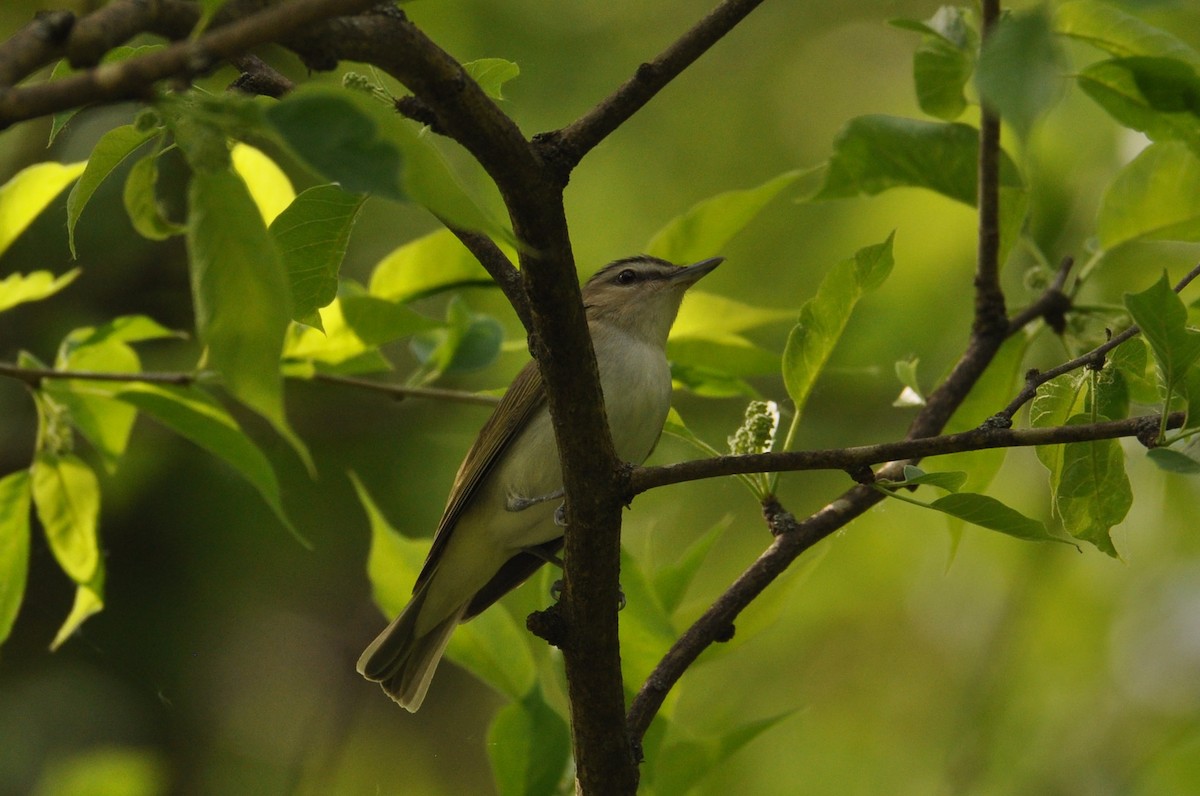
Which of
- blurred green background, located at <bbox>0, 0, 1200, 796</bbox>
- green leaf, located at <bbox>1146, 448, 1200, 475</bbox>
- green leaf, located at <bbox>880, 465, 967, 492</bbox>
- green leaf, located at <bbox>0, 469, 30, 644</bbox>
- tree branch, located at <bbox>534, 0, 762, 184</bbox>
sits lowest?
blurred green background, located at <bbox>0, 0, 1200, 796</bbox>

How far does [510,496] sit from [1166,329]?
2.71 meters

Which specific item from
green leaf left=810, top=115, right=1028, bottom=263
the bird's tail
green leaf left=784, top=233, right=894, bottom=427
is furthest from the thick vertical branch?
the bird's tail

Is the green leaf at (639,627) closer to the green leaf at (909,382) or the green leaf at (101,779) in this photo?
the green leaf at (909,382)

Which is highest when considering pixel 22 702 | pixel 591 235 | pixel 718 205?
pixel 718 205

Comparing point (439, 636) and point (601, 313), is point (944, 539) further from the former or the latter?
point (439, 636)

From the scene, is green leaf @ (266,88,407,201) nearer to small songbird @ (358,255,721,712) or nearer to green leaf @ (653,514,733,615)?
→ green leaf @ (653,514,733,615)

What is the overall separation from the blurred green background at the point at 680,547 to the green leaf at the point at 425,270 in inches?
74.9

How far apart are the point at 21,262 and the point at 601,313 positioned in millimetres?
3817

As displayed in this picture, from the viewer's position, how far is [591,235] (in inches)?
271

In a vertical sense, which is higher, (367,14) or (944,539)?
(367,14)

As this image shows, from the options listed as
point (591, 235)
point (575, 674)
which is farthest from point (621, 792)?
point (591, 235)

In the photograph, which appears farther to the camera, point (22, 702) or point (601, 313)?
point (22, 702)

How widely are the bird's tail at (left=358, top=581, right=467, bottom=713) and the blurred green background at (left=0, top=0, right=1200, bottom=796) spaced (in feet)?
4.61

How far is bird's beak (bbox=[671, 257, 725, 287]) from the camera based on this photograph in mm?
4391
